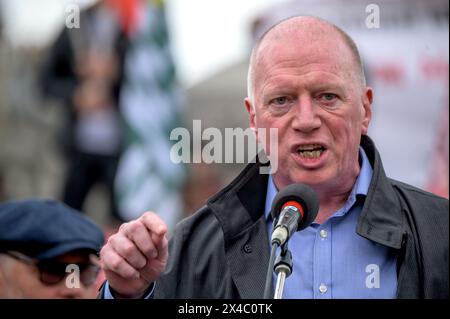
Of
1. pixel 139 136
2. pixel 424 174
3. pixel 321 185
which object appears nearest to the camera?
pixel 321 185

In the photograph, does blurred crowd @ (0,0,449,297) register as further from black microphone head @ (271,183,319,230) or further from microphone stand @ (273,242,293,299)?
microphone stand @ (273,242,293,299)

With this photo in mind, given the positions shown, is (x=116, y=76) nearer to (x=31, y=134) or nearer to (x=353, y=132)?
(x=353, y=132)

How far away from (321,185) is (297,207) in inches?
26.6

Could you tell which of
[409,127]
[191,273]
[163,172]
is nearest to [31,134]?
[163,172]

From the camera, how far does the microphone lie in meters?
3.65

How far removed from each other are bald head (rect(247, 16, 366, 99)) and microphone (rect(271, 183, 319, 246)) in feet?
2.97

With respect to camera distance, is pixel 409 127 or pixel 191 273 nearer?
pixel 191 273

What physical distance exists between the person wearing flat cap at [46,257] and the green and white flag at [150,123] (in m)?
4.96

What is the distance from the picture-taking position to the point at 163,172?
35.5 ft

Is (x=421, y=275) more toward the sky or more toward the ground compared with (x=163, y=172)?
more toward the ground

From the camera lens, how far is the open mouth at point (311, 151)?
4347 mm

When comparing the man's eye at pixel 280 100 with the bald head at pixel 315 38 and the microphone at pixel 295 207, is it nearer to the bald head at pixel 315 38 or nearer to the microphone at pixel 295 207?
the bald head at pixel 315 38
